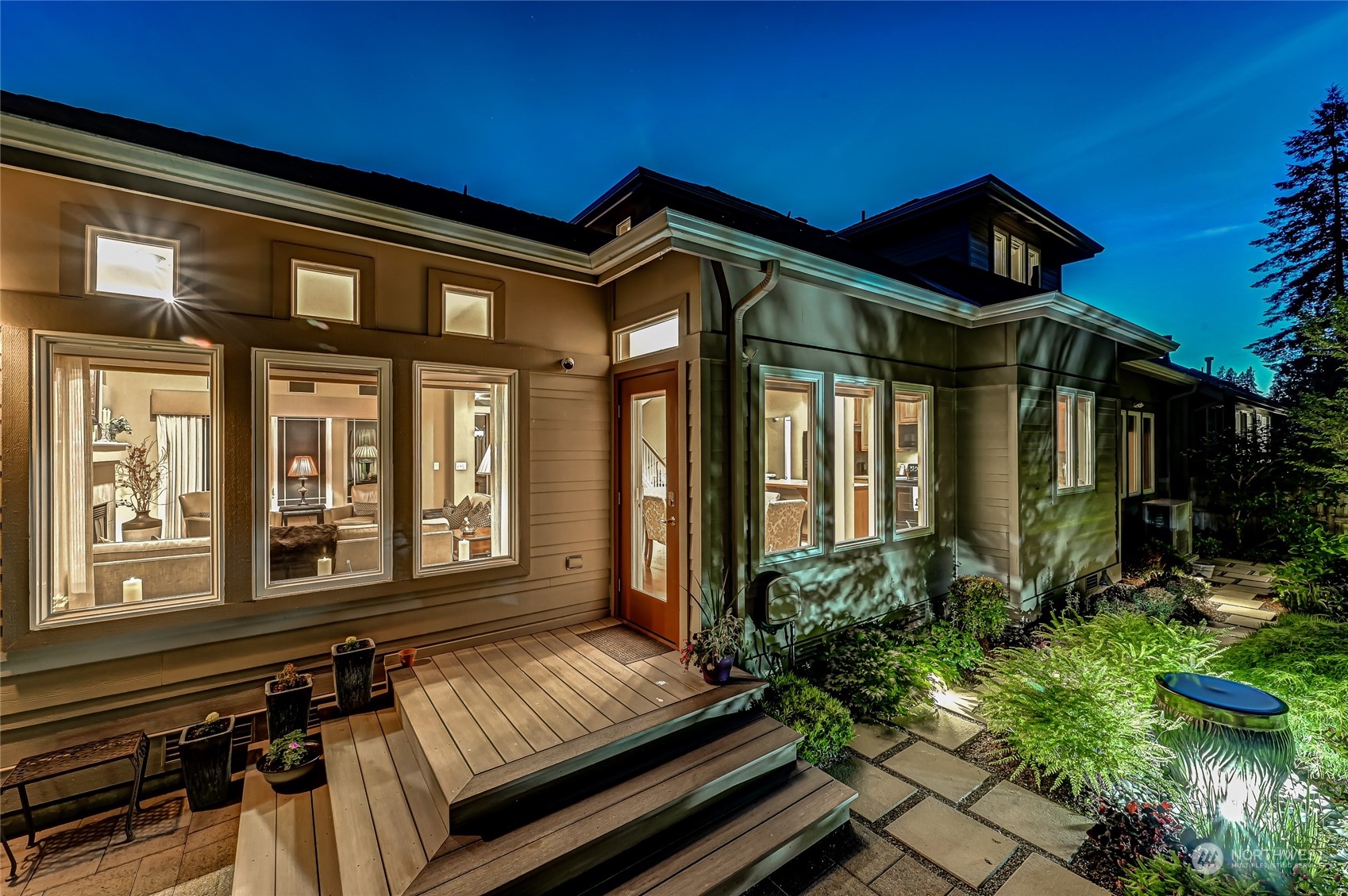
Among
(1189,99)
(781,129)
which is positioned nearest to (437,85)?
(781,129)

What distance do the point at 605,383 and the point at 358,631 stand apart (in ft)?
8.78

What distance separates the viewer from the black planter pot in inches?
123

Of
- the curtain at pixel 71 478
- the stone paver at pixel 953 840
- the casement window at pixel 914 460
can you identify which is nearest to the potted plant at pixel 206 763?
the curtain at pixel 71 478

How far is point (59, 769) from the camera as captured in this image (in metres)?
2.61

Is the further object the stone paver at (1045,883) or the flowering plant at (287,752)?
the flowering plant at (287,752)

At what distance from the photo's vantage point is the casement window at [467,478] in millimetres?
4074

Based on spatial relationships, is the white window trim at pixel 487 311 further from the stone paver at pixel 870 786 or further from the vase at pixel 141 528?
the stone paver at pixel 870 786

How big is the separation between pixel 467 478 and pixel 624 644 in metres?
2.16

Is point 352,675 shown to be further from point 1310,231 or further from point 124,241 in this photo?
point 1310,231

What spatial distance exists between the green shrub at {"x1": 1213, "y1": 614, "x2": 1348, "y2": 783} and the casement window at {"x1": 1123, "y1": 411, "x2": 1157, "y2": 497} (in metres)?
4.84

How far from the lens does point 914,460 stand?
562 cm

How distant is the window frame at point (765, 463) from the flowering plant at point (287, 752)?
303cm

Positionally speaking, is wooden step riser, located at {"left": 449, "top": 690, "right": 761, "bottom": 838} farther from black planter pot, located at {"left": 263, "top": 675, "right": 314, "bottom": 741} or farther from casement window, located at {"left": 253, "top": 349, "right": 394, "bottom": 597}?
casement window, located at {"left": 253, "top": 349, "right": 394, "bottom": 597}

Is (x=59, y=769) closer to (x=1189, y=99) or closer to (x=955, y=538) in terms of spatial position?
(x=955, y=538)
